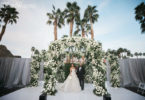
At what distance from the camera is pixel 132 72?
12.2 meters

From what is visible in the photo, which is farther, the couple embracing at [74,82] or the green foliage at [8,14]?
the green foliage at [8,14]

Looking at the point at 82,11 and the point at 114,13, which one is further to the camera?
the point at 82,11

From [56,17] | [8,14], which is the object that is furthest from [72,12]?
[8,14]

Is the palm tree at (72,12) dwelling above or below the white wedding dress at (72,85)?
above

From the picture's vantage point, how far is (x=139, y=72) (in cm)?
1184

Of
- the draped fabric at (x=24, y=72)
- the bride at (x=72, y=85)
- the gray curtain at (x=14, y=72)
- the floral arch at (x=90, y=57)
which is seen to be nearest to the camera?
the floral arch at (x=90, y=57)

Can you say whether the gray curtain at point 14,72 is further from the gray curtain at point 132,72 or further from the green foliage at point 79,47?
the gray curtain at point 132,72

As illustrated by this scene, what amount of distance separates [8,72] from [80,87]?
8.29 metres

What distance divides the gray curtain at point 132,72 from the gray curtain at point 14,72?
11211mm

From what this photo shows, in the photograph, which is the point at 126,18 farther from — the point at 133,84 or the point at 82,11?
the point at 82,11

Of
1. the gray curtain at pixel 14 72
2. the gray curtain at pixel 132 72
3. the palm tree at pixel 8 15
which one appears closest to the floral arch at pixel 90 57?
the gray curtain at pixel 14 72

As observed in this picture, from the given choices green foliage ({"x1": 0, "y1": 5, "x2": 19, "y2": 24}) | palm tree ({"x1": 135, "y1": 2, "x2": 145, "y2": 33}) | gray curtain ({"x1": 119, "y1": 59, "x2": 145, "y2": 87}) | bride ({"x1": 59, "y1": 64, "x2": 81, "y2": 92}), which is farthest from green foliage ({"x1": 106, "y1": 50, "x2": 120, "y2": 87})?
green foliage ({"x1": 0, "y1": 5, "x2": 19, "y2": 24})

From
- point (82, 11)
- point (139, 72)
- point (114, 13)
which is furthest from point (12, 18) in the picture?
point (139, 72)

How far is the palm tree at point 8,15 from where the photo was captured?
1594cm
